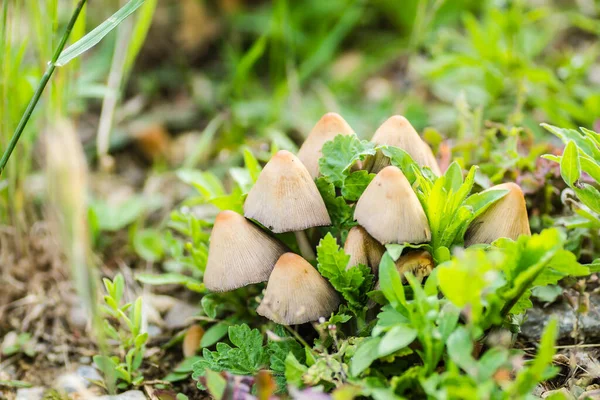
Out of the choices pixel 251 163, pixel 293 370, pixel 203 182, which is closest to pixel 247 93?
pixel 203 182

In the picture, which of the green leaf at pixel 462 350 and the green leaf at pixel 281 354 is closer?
the green leaf at pixel 462 350

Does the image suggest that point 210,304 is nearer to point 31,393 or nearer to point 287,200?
point 287,200

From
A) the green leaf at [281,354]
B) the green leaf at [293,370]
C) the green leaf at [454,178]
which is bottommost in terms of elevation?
the green leaf at [281,354]

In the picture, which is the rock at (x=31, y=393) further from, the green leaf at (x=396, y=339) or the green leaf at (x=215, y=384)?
the green leaf at (x=396, y=339)

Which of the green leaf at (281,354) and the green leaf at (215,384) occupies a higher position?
the green leaf at (215,384)

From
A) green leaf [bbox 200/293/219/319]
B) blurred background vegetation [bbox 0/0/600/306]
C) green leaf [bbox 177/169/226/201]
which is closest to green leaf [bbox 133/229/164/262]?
blurred background vegetation [bbox 0/0/600/306]

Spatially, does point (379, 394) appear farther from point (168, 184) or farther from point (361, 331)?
point (168, 184)

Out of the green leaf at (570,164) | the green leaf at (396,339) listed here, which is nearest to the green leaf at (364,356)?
the green leaf at (396,339)

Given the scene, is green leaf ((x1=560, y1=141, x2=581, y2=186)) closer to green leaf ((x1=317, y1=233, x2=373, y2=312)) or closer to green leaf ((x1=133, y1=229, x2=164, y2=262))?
green leaf ((x1=317, y1=233, x2=373, y2=312))
